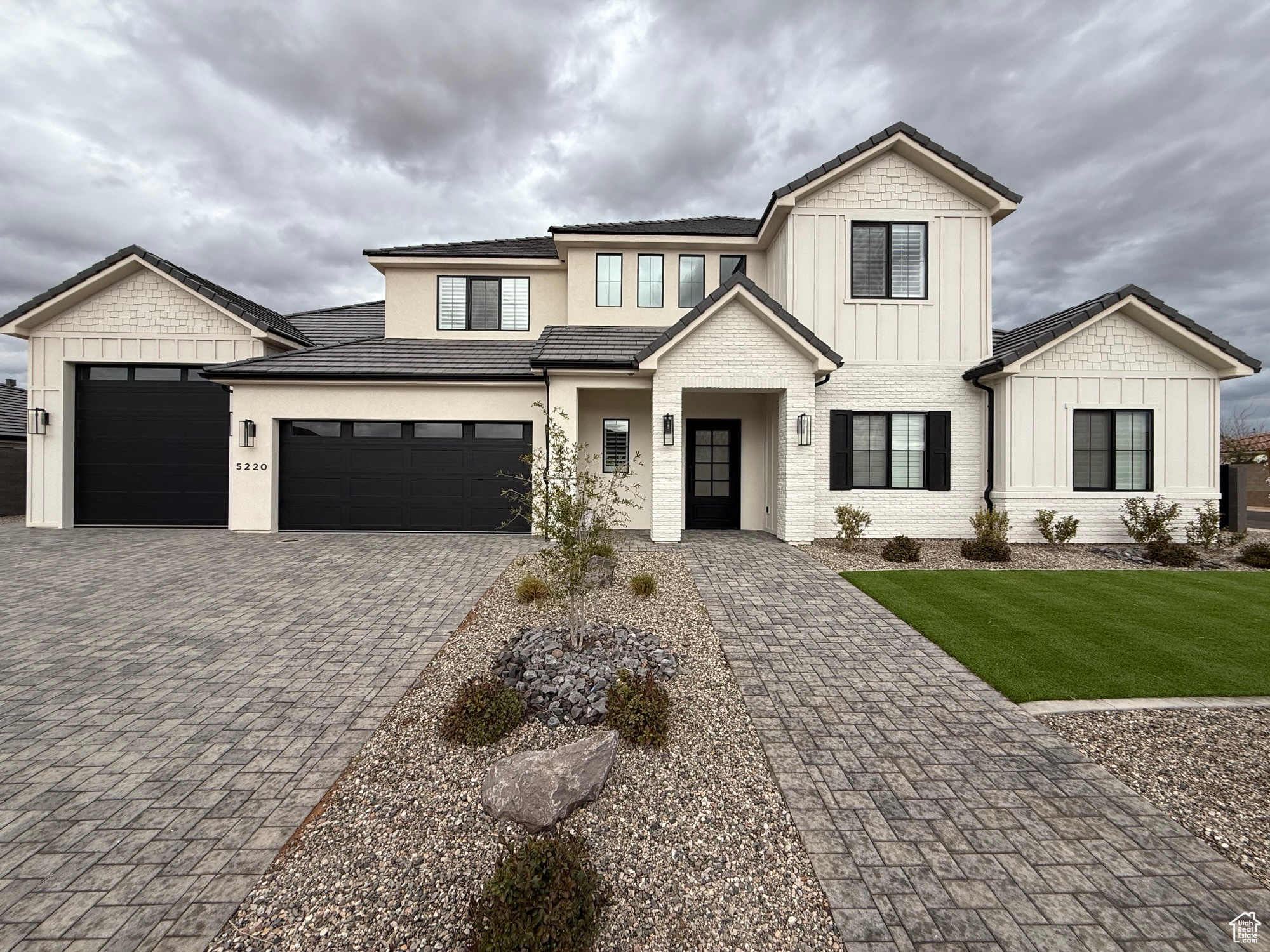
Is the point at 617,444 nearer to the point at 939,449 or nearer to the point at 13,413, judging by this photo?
the point at 939,449

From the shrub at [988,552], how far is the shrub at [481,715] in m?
8.94

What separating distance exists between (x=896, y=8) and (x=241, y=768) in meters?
15.6

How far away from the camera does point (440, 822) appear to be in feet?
9.24

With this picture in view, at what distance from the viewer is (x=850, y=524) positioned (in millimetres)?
9812

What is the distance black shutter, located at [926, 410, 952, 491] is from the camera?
10.9 meters

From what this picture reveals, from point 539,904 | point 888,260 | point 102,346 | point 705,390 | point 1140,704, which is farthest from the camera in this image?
point 102,346

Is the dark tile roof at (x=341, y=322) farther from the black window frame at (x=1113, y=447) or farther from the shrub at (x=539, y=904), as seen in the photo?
the black window frame at (x=1113, y=447)

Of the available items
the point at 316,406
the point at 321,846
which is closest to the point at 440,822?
the point at 321,846

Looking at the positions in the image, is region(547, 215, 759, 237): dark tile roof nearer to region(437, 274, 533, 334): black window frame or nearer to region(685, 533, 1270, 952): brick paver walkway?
region(437, 274, 533, 334): black window frame

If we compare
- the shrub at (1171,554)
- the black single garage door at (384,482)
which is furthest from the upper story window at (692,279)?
the shrub at (1171,554)

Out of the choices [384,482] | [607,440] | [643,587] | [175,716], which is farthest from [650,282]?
[175,716]

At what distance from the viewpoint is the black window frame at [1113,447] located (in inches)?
405

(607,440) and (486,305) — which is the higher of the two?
(486,305)

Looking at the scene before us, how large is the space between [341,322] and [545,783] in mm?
16034
